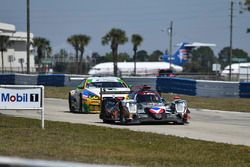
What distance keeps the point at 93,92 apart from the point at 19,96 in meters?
7.50

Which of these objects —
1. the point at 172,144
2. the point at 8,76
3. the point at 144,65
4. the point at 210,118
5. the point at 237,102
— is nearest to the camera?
the point at 172,144

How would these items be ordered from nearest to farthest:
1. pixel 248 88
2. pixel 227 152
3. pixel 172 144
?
pixel 227 152
pixel 172 144
pixel 248 88

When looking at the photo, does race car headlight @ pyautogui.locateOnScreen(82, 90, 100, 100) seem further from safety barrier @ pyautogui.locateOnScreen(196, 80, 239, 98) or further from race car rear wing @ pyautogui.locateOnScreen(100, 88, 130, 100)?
safety barrier @ pyautogui.locateOnScreen(196, 80, 239, 98)

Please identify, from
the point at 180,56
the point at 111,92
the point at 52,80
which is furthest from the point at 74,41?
the point at 111,92

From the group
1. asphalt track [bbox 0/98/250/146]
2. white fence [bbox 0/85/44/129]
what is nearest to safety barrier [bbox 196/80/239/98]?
asphalt track [bbox 0/98/250/146]

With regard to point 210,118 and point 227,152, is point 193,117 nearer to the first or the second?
point 210,118

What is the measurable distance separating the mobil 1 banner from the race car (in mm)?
6668

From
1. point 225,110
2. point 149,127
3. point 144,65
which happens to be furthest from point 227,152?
point 144,65

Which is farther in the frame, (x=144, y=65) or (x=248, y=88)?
(x=144, y=65)

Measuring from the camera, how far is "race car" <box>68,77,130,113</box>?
22.3m

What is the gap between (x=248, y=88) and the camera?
34656mm

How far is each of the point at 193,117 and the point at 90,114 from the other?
3.65m

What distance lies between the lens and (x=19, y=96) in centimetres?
1523

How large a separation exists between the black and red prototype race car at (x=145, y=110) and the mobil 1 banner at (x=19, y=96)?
3551 mm
